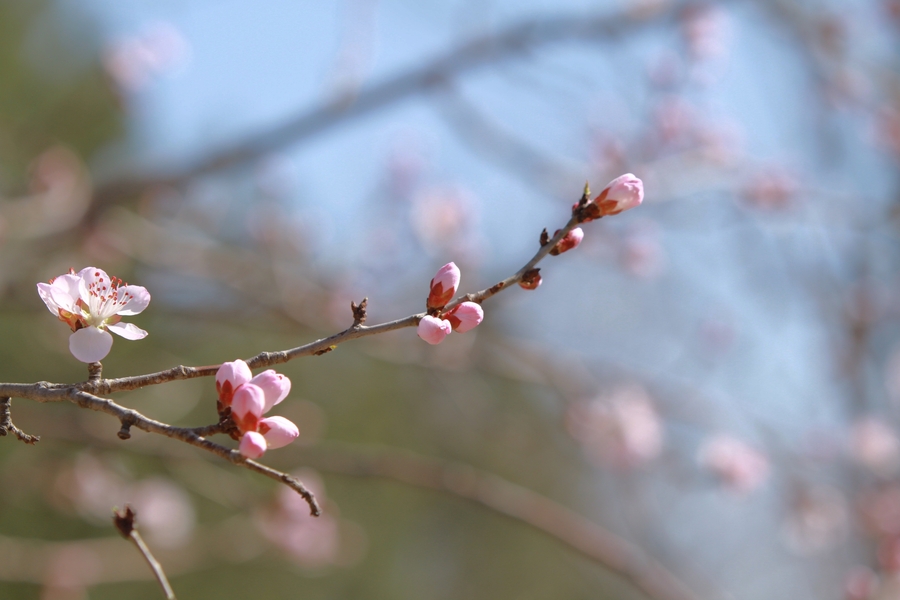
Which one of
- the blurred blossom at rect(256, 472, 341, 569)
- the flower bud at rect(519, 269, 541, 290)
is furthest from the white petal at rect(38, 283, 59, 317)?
the blurred blossom at rect(256, 472, 341, 569)

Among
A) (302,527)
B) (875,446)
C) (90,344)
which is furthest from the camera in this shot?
(875,446)

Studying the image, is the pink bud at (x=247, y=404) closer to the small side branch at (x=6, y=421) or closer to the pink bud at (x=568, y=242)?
the small side branch at (x=6, y=421)

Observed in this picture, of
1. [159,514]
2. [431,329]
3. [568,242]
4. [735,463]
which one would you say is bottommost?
[431,329]

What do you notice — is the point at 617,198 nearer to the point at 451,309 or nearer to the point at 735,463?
the point at 451,309

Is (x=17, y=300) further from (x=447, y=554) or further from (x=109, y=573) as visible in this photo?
(x=447, y=554)

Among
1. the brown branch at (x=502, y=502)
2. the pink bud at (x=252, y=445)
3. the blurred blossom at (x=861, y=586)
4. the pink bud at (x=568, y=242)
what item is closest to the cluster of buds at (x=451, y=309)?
the pink bud at (x=568, y=242)

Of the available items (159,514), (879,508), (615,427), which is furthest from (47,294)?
(879,508)
